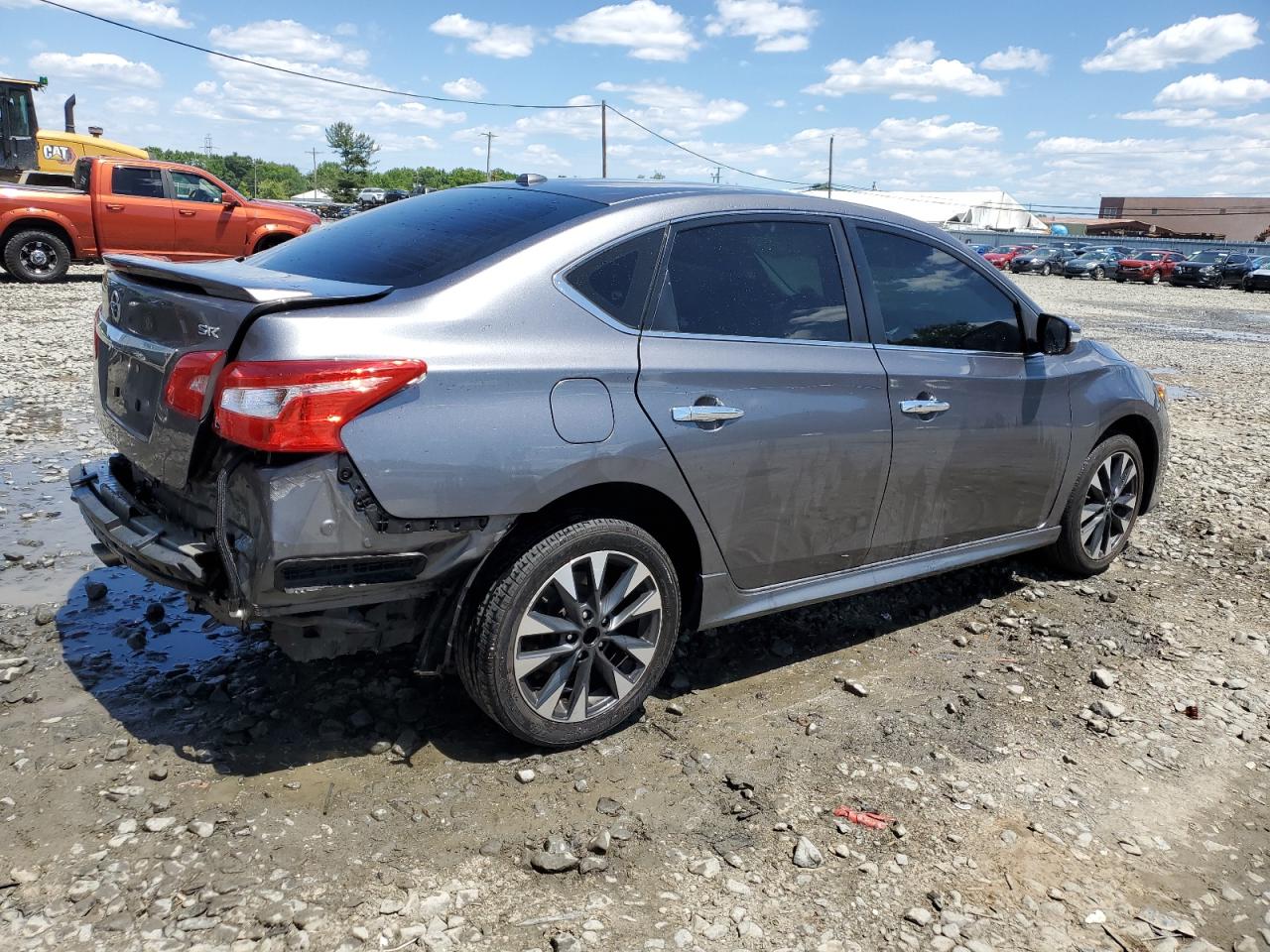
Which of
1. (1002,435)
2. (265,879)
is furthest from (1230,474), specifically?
(265,879)

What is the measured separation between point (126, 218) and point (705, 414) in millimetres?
15468

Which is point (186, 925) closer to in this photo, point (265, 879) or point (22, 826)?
point (265, 879)

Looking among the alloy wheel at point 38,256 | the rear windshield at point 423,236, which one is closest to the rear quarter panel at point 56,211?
the alloy wheel at point 38,256

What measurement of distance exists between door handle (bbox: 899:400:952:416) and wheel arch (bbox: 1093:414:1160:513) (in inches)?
56.1

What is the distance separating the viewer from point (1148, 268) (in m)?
43.2

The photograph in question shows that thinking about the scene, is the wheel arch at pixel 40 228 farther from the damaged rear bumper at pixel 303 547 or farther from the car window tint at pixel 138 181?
the damaged rear bumper at pixel 303 547

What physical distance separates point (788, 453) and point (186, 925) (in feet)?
7.46

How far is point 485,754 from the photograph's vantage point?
328cm

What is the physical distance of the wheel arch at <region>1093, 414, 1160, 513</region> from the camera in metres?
5.11

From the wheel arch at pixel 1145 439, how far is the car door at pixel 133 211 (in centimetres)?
1502

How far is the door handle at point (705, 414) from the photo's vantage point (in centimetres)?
326

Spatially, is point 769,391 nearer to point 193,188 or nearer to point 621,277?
point 621,277

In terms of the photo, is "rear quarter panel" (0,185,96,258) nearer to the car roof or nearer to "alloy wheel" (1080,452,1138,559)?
the car roof

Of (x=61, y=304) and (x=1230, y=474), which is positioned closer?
(x=1230, y=474)
